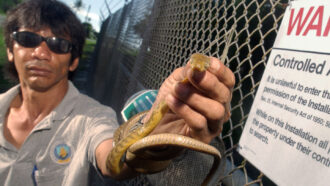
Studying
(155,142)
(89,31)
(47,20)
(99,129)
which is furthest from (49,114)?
(89,31)

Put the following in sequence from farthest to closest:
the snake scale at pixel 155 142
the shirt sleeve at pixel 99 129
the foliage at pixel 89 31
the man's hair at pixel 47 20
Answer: the foliage at pixel 89 31 < the man's hair at pixel 47 20 < the shirt sleeve at pixel 99 129 < the snake scale at pixel 155 142

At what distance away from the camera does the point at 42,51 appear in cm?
248

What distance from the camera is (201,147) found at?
1.25 metres

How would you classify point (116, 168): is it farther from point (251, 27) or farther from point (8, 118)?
point (8, 118)

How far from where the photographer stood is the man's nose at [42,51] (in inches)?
97.0

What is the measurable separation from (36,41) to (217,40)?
5.47ft

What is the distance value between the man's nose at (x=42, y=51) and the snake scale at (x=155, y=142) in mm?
1120

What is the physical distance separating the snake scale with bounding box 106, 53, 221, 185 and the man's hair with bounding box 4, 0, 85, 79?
1.36 meters

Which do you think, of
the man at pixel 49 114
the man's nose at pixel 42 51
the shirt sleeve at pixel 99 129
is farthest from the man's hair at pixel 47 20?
the shirt sleeve at pixel 99 129

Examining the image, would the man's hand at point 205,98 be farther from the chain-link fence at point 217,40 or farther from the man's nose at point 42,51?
the man's nose at point 42,51

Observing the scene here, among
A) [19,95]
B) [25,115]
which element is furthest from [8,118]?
[19,95]

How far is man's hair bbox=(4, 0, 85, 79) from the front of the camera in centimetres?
261

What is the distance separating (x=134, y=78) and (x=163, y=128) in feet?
7.86

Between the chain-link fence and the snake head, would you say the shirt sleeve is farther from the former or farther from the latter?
the snake head
